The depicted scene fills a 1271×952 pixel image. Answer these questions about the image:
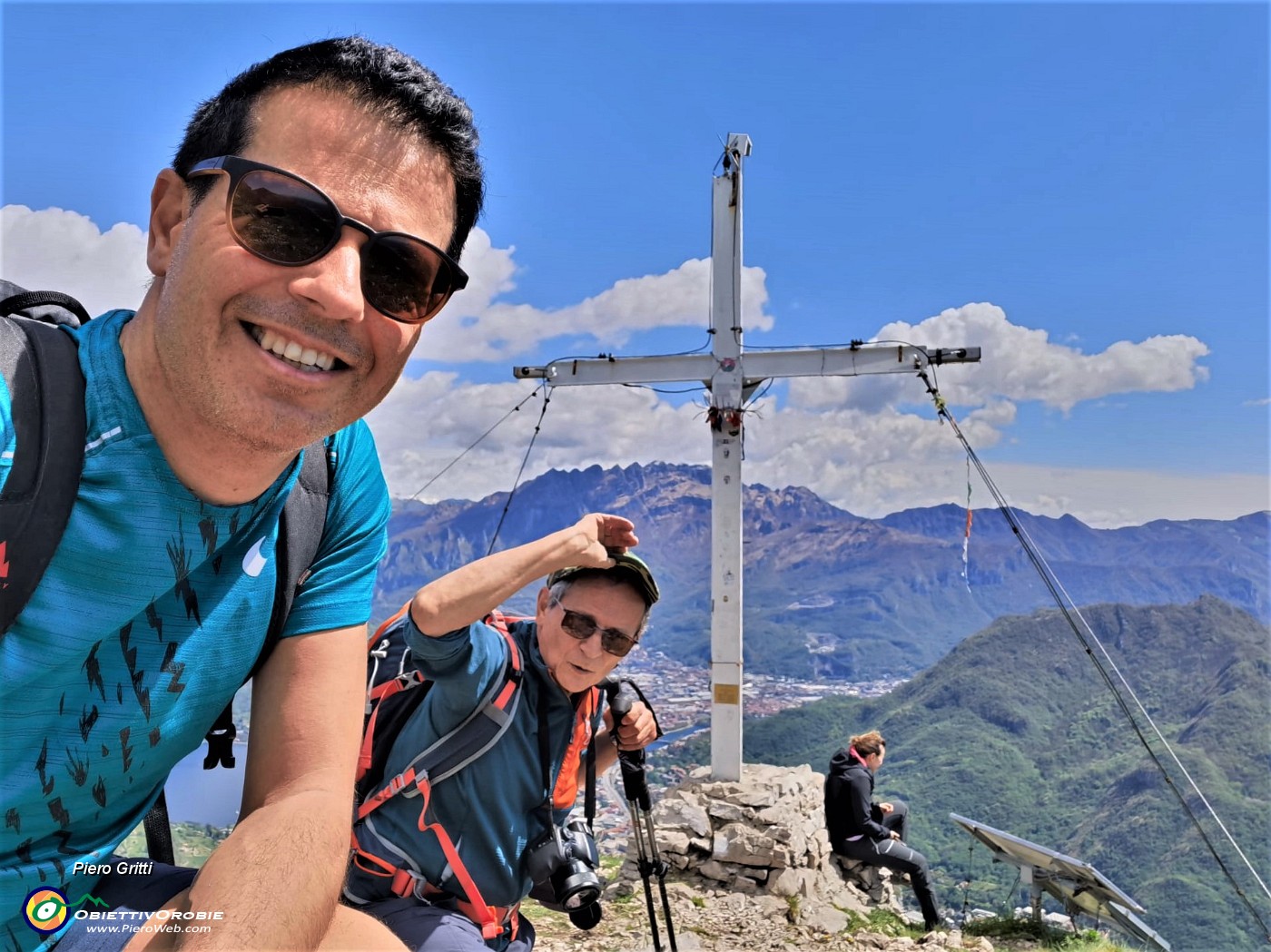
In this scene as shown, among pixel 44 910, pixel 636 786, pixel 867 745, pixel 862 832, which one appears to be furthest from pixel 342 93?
pixel 867 745

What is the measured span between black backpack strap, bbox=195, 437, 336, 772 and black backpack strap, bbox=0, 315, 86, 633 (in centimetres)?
32

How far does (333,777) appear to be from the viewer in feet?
4.17

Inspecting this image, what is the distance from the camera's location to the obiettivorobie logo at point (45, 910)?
1.08 meters

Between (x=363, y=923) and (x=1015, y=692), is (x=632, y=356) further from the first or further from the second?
(x=1015, y=692)

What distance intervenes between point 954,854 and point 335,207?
51.0 metres

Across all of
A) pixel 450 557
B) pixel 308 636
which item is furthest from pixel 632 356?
pixel 450 557

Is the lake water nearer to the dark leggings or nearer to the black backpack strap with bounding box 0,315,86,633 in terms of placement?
the black backpack strap with bounding box 0,315,86,633

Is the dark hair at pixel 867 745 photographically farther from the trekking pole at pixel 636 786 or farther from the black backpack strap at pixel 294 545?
the black backpack strap at pixel 294 545

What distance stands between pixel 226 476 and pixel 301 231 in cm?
37

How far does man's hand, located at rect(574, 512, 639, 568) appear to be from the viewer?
2.36m

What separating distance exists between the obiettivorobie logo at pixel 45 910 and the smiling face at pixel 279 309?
687 mm

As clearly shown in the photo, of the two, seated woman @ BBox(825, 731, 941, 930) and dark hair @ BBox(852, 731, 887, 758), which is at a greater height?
dark hair @ BBox(852, 731, 887, 758)

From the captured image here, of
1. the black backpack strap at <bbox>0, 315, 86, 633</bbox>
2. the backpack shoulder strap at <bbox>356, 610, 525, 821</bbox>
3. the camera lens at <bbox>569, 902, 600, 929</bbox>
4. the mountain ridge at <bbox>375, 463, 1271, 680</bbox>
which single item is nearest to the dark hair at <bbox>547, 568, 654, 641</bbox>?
the backpack shoulder strap at <bbox>356, 610, 525, 821</bbox>

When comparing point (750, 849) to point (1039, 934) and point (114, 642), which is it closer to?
point (1039, 934)
